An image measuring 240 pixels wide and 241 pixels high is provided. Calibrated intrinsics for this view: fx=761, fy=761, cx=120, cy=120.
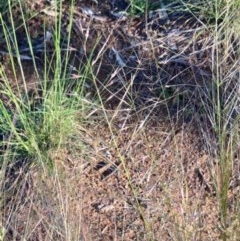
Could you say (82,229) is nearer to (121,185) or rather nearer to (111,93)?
(121,185)

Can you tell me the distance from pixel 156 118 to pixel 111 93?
175 millimetres

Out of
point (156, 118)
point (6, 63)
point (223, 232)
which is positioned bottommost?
point (223, 232)

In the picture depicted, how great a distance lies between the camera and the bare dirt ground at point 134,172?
2.19 m

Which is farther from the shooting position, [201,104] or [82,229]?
[201,104]

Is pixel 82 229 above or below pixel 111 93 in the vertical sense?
below

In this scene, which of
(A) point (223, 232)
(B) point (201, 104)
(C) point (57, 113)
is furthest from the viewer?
(B) point (201, 104)

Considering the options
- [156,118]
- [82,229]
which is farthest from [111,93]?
[82,229]

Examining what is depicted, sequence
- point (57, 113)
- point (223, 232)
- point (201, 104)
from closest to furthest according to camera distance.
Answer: point (223, 232), point (57, 113), point (201, 104)

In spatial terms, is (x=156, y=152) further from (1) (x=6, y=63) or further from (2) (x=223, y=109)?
(1) (x=6, y=63)

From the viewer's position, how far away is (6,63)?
2.58 m

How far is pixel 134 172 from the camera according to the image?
2332mm

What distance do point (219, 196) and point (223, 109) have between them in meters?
0.31

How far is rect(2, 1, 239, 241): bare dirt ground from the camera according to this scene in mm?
2191

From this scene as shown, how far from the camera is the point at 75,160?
7.68ft
